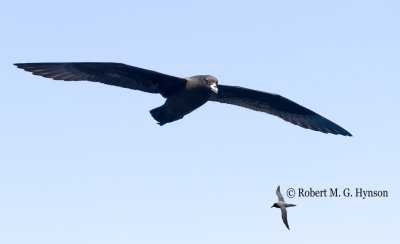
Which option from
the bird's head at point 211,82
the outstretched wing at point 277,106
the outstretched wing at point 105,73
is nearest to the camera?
the outstretched wing at point 105,73

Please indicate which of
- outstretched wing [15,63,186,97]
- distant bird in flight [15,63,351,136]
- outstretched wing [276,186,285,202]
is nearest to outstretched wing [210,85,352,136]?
distant bird in flight [15,63,351,136]

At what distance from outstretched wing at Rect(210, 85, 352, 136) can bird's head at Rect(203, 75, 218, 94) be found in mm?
765

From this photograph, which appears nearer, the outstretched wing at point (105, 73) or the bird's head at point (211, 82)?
the outstretched wing at point (105, 73)

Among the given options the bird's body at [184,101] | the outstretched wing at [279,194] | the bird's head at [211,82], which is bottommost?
the outstretched wing at [279,194]

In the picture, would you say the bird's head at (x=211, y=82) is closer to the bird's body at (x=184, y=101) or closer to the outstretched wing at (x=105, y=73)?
the bird's body at (x=184, y=101)

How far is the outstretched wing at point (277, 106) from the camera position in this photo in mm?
18781

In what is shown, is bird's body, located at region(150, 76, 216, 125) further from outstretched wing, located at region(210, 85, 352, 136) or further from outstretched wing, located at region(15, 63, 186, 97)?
outstretched wing, located at region(210, 85, 352, 136)

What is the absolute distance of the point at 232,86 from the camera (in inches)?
731

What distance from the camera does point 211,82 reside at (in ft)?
56.0

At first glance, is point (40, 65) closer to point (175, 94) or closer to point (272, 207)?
point (175, 94)

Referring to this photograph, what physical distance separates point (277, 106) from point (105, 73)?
5.05 m

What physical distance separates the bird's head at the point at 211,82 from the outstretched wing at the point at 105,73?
1.76 ft

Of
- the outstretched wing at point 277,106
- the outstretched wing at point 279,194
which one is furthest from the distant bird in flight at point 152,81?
the outstretched wing at point 279,194

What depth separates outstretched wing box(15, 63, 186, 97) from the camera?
16797 millimetres
